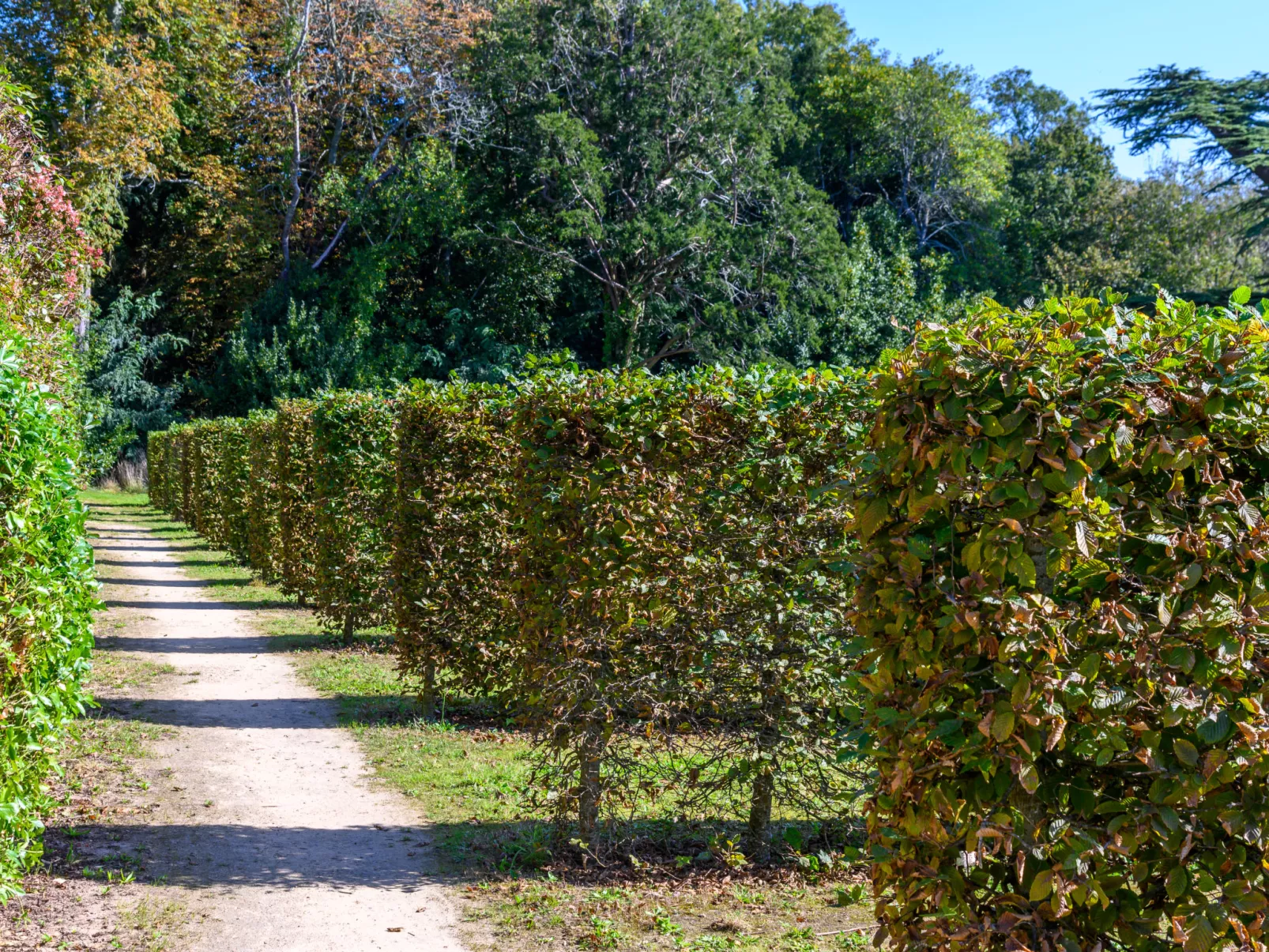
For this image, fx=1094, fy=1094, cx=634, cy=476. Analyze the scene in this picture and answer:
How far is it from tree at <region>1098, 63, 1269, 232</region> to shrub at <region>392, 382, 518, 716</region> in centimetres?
1234

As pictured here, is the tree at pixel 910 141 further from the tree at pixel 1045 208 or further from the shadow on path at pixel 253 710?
the shadow on path at pixel 253 710

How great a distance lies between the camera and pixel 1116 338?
273 centimetres

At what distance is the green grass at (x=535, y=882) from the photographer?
453 centimetres

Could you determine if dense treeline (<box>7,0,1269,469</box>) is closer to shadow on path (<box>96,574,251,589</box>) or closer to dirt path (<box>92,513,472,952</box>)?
shadow on path (<box>96,574,251,589</box>)

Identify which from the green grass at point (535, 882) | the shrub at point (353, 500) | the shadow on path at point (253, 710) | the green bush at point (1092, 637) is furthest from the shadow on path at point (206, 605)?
the green bush at point (1092, 637)

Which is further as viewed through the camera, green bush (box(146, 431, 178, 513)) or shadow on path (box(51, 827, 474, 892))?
green bush (box(146, 431, 178, 513))

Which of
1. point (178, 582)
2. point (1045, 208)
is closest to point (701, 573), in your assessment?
point (178, 582)

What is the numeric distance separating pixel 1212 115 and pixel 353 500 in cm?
1304

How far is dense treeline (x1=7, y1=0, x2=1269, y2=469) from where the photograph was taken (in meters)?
29.2

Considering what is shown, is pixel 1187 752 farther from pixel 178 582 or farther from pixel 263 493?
pixel 178 582

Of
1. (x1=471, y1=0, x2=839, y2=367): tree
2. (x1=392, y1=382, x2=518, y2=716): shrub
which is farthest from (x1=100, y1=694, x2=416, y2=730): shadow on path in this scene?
(x1=471, y1=0, x2=839, y2=367): tree

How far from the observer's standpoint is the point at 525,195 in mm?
30859

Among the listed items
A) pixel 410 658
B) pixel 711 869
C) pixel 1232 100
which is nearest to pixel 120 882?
pixel 711 869

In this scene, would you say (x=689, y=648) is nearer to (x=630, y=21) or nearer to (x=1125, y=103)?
(x=1125, y=103)
